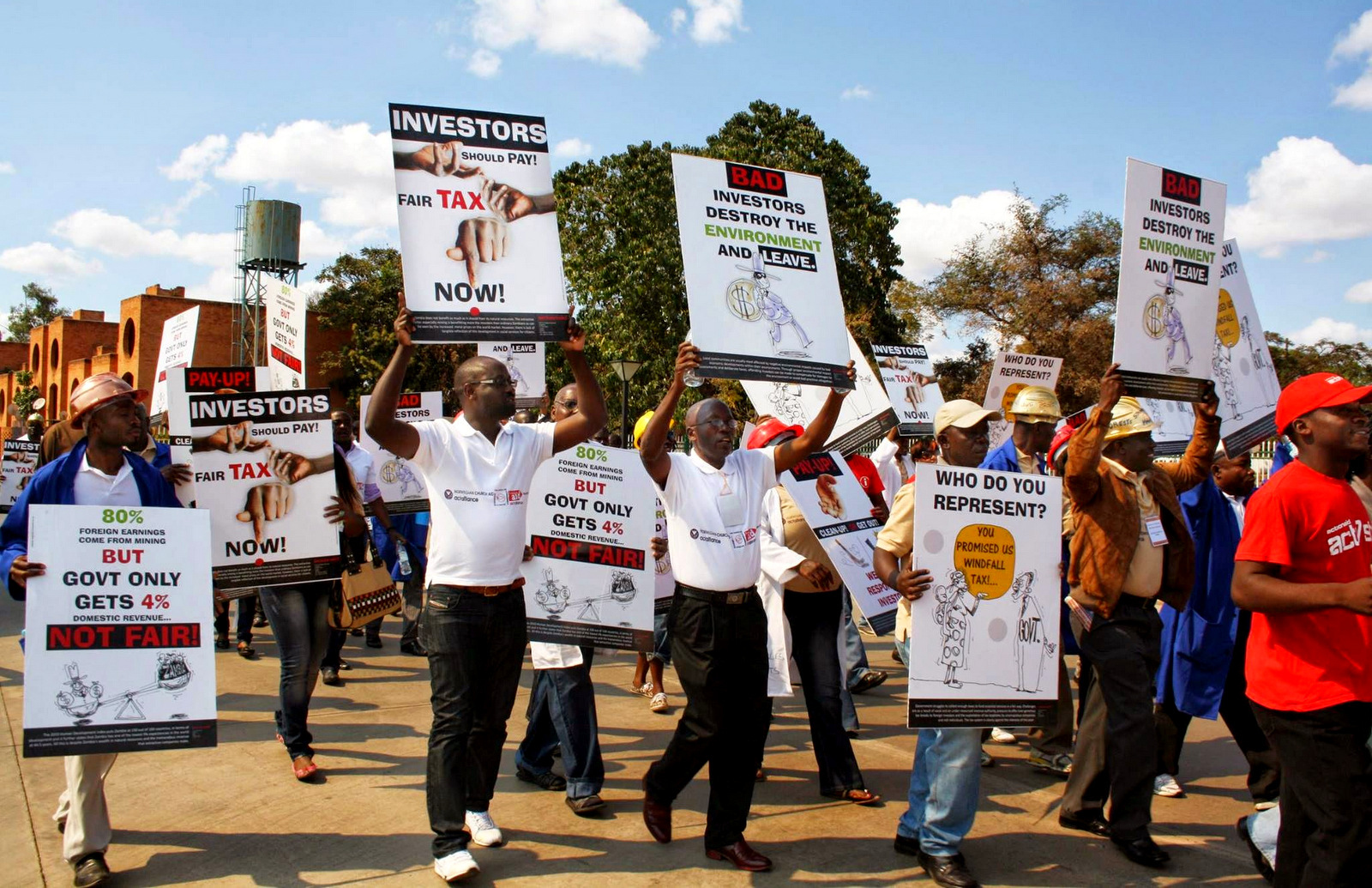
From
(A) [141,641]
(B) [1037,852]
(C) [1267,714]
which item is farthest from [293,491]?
(C) [1267,714]

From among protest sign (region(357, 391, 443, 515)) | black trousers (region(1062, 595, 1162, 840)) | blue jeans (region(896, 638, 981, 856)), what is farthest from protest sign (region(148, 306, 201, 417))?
black trousers (region(1062, 595, 1162, 840))

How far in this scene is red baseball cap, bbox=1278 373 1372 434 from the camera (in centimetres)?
364

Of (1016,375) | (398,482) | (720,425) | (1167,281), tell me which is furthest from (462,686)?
(1016,375)

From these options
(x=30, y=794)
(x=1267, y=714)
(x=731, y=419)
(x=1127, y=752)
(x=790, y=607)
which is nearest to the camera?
(x=1267, y=714)

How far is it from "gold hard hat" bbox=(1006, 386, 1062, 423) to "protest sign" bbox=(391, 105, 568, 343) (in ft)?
8.31

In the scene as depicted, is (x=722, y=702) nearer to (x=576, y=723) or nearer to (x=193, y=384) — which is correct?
(x=576, y=723)

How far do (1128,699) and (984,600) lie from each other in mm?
972

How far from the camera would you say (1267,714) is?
359cm

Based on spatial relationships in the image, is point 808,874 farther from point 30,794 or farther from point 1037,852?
point 30,794

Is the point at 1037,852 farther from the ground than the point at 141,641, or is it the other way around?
the point at 141,641

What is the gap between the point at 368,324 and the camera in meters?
46.7

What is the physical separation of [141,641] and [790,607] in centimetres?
317

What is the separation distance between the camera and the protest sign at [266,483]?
545cm

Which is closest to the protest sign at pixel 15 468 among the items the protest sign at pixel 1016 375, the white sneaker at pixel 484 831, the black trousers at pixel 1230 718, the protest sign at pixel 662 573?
the protest sign at pixel 662 573
